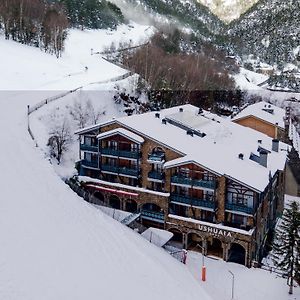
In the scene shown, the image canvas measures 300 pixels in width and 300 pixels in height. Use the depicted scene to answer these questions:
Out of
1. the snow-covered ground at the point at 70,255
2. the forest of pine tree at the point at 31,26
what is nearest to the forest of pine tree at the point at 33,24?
the forest of pine tree at the point at 31,26

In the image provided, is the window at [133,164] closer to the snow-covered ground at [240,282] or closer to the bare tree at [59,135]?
the snow-covered ground at [240,282]

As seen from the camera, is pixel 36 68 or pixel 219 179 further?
pixel 36 68

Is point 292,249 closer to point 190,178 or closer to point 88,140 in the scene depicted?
point 190,178

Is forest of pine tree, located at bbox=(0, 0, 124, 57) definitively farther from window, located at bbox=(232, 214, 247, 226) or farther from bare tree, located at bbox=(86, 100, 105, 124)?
window, located at bbox=(232, 214, 247, 226)

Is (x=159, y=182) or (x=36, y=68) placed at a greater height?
(x=36, y=68)

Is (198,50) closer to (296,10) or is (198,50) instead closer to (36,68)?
(296,10)

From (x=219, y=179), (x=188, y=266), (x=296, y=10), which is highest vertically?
(x=296, y=10)

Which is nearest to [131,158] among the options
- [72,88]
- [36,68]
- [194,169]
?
[194,169]
